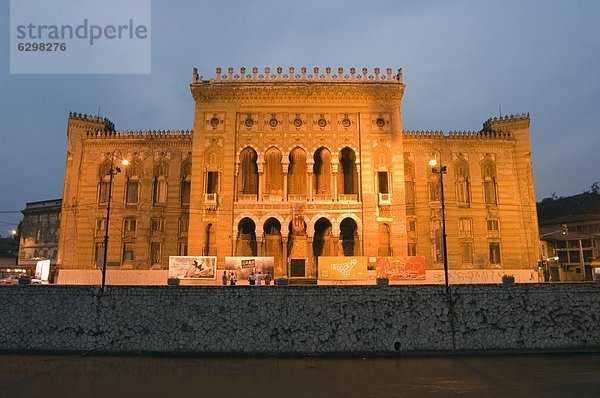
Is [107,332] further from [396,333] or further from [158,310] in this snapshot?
[396,333]

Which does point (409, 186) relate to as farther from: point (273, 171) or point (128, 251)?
point (128, 251)

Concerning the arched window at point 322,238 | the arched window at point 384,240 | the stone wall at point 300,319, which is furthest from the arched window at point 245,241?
the stone wall at point 300,319

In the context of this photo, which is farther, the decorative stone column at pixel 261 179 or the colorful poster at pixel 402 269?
the decorative stone column at pixel 261 179

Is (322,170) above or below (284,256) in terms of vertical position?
above

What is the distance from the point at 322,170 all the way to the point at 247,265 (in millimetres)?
10091

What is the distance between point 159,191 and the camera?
3844 cm

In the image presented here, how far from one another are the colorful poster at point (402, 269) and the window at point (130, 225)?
839 inches

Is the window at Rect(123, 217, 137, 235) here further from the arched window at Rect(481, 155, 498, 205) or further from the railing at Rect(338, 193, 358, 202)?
the arched window at Rect(481, 155, 498, 205)

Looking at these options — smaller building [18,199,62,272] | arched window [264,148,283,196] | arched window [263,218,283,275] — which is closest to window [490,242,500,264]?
arched window [263,218,283,275]

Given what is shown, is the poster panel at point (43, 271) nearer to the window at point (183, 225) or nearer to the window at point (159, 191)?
the window at point (159, 191)

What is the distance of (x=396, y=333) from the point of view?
2230 cm

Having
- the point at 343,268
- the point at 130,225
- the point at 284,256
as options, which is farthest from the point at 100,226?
the point at 343,268

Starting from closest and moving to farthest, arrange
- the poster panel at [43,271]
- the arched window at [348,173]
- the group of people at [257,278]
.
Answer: the group of people at [257,278] < the poster panel at [43,271] < the arched window at [348,173]

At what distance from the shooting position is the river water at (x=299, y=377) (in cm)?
1557
